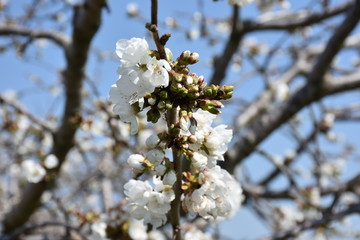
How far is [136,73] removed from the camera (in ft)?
2.77

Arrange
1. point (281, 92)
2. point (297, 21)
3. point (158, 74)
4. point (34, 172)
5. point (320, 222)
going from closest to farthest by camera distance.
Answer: point (158, 74)
point (320, 222)
point (34, 172)
point (297, 21)
point (281, 92)

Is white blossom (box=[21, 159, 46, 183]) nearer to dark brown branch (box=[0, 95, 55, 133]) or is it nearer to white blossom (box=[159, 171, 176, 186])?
dark brown branch (box=[0, 95, 55, 133])

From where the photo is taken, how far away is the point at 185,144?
87cm

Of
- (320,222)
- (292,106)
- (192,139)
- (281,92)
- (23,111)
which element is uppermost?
(281,92)

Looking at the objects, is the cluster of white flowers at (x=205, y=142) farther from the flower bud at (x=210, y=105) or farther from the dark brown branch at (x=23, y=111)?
the dark brown branch at (x=23, y=111)

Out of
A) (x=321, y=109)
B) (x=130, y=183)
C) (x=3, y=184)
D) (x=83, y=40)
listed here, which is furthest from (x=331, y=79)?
(x=3, y=184)

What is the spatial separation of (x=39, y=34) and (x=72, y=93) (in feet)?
2.62

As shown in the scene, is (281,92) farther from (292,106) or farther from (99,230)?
(99,230)

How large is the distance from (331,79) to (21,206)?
304 cm

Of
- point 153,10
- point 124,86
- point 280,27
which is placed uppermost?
point 280,27

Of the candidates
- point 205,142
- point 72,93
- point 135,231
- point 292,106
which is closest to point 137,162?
point 205,142

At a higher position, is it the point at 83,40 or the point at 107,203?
the point at 83,40

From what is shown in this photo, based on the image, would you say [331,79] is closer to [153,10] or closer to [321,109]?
[321,109]

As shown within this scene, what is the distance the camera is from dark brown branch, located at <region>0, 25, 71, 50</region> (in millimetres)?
2912
